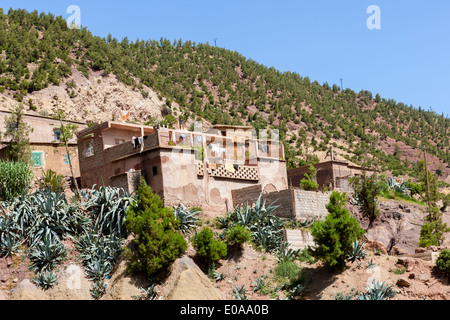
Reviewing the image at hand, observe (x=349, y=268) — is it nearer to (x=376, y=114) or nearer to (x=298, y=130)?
(x=298, y=130)

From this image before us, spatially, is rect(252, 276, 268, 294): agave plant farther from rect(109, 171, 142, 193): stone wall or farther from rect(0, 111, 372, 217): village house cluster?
rect(109, 171, 142, 193): stone wall

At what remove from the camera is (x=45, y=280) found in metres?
22.2

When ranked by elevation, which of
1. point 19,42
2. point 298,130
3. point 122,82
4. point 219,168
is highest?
point 19,42

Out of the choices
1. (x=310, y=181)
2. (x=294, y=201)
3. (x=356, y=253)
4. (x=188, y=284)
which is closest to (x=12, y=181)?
(x=188, y=284)

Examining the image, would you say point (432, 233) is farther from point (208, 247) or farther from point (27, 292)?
point (27, 292)

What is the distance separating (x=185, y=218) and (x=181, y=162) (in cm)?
330

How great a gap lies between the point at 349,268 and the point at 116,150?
1353 centimetres

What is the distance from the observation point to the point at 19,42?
60.8 metres

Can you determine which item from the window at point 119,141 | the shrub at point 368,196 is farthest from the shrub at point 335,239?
the window at point 119,141

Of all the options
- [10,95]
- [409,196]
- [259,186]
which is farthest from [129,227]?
[10,95]

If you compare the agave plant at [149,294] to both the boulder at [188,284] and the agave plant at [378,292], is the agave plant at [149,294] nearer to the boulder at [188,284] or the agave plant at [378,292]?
the boulder at [188,284]

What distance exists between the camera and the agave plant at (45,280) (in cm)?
2222

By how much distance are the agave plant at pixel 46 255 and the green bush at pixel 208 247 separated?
205 inches

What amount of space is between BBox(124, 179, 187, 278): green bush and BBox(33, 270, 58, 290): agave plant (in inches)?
109
